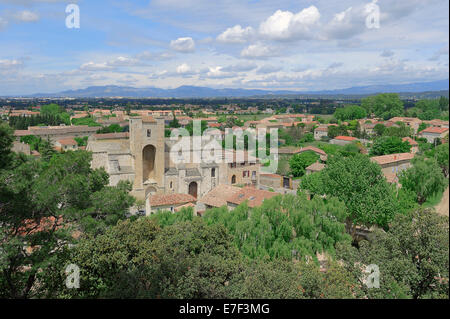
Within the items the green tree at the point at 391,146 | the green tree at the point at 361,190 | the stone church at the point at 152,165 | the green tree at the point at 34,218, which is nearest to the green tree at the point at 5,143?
the green tree at the point at 34,218

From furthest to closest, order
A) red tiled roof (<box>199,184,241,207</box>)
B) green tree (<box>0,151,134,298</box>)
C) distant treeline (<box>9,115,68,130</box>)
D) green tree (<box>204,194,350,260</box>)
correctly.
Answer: distant treeline (<box>9,115,68,130</box>)
red tiled roof (<box>199,184,241,207</box>)
green tree (<box>204,194,350,260</box>)
green tree (<box>0,151,134,298</box>)

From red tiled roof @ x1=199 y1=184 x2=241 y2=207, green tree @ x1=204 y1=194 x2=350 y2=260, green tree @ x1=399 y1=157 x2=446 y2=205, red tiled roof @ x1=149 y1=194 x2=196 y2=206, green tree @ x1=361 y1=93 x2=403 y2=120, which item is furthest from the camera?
green tree @ x1=361 y1=93 x2=403 y2=120

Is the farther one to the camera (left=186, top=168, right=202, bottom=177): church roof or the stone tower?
(left=186, top=168, right=202, bottom=177): church roof

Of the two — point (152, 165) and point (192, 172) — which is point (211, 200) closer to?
point (192, 172)

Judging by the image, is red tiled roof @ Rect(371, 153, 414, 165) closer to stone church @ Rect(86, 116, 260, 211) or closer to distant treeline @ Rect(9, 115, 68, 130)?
stone church @ Rect(86, 116, 260, 211)

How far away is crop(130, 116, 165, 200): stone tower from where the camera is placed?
96.8 ft

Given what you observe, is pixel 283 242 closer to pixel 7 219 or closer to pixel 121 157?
pixel 7 219

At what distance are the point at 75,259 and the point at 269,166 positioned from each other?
115 ft

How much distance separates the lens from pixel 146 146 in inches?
1216

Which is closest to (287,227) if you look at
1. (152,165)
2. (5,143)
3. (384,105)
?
(5,143)

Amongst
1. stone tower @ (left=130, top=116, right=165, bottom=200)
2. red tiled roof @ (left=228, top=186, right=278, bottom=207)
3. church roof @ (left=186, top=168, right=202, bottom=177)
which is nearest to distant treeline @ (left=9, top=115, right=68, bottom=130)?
stone tower @ (left=130, top=116, right=165, bottom=200)

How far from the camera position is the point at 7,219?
11.2 m

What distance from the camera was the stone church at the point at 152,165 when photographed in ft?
96.9

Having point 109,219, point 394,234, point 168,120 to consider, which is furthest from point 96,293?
point 168,120
